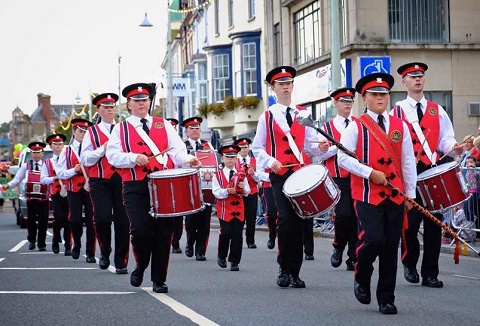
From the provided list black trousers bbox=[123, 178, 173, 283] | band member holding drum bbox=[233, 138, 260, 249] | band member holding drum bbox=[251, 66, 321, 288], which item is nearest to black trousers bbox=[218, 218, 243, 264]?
band member holding drum bbox=[233, 138, 260, 249]

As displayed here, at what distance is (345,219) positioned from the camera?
13.8 metres

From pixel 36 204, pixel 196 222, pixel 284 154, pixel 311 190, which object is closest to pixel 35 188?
pixel 36 204

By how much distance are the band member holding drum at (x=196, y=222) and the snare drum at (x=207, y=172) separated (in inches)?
7.6

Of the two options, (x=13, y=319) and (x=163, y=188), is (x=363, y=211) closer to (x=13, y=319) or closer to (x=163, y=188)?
(x=163, y=188)

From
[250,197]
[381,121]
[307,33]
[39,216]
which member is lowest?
[39,216]

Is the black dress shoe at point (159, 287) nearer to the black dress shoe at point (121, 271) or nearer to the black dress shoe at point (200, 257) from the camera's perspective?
the black dress shoe at point (121, 271)

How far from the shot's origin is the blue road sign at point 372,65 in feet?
78.6

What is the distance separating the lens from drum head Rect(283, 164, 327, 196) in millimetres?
10438

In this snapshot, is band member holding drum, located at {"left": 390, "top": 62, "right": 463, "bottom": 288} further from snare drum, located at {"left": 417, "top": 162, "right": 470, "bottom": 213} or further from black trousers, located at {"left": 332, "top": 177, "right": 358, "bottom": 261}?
black trousers, located at {"left": 332, "top": 177, "right": 358, "bottom": 261}

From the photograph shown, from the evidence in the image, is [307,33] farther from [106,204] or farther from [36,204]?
[106,204]

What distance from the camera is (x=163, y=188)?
34.7 feet

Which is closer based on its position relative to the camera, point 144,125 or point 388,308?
point 388,308

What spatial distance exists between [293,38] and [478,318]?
29.6 metres

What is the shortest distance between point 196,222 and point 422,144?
6063mm
